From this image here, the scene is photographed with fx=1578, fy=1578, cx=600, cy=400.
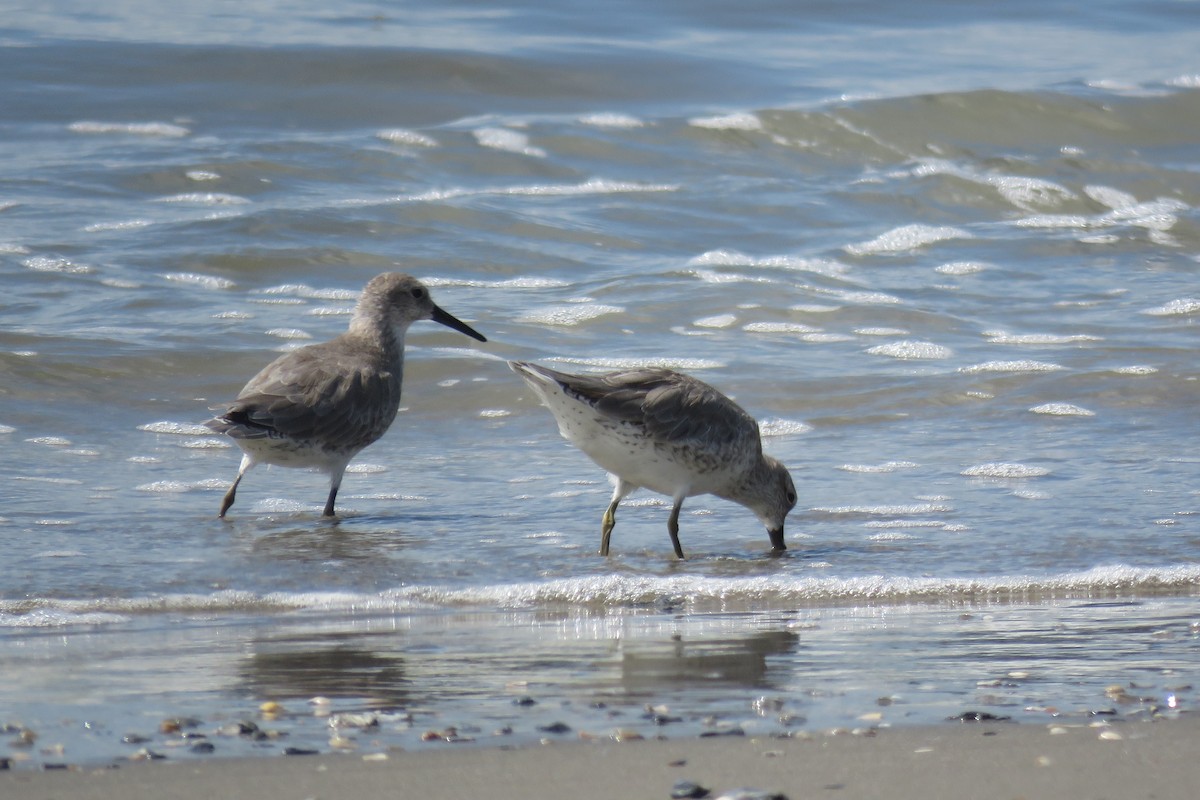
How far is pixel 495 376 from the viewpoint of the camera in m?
9.79

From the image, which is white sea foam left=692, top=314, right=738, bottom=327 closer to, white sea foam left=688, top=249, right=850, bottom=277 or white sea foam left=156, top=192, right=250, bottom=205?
white sea foam left=688, top=249, right=850, bottom=277

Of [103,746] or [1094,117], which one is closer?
[103,746]

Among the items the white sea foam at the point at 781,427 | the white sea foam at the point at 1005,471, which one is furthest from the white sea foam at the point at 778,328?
the white sea foam at the point at 1005,471

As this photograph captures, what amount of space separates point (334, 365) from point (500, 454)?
1.10 meters

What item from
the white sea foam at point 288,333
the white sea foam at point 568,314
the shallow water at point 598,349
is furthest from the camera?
the white sea foam at point 568,314

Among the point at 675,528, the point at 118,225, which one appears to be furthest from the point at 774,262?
the point at 675,528

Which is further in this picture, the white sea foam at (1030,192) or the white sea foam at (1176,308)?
the white sea foam at (1030,192)

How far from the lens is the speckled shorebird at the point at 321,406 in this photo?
7137mm

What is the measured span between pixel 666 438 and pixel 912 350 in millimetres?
4380

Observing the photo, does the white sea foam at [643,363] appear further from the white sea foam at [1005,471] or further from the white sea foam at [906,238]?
the white sea foam at [906,238]

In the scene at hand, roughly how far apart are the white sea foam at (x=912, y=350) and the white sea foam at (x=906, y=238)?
303cm

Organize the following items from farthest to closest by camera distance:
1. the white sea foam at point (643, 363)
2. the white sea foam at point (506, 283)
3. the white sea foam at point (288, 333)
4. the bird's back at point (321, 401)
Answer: the white sea foam at point (506, 283), the white sea foam at point (288, 333), the white sea foam at point (643, 363), the bird's back at point (321, 401)

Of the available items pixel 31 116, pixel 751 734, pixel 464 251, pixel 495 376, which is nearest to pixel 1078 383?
pixel 495 376

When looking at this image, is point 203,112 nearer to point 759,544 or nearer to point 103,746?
point 759,544
